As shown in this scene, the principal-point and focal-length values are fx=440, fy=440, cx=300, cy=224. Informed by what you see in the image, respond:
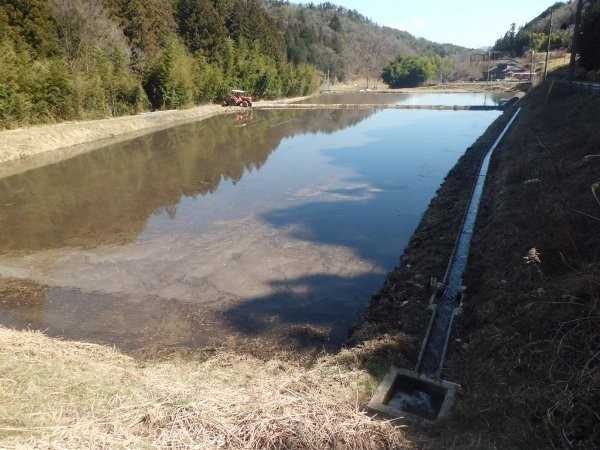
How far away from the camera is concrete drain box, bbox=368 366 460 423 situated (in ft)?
12.0

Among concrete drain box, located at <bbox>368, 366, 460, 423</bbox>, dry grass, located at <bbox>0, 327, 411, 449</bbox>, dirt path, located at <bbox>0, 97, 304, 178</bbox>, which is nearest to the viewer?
dry grass, located at <bbox>0, 327, 411, 449</bbox>

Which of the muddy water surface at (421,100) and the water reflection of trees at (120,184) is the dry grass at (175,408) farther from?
the muddy water surface at (421,100)

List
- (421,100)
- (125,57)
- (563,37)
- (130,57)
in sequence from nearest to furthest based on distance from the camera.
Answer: (125,57) → (130,57) → (421,100) → (563,37)

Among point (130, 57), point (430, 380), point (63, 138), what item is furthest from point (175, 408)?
point (130, 57)

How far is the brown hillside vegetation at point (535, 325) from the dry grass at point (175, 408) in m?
0.82

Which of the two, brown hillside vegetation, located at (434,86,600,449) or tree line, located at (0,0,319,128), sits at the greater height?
tree line, located at (0,0,319,128)

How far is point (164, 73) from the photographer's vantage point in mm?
30172

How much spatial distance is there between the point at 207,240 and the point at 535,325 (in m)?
6.20

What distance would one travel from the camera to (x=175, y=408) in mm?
3133

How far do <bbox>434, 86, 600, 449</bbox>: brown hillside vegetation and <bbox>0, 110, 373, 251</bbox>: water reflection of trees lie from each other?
6.80 meters

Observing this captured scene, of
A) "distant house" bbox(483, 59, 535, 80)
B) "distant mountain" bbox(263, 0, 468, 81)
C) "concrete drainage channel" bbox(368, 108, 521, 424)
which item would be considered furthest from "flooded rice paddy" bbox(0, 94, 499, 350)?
"distant house" bbox(483, 59, 535, 80)

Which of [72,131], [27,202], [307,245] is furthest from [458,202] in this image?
[72,131]

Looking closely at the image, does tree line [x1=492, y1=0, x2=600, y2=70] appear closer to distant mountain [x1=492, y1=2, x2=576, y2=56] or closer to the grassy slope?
distant mountain [x1=492, y1=2, x2=576, y2=56]

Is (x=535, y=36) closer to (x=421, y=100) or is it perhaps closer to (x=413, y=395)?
(x=421, y=100)
